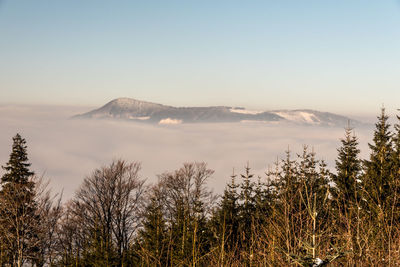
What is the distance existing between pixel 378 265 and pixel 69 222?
1533 inches

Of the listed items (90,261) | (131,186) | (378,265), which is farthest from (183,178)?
(378,265)

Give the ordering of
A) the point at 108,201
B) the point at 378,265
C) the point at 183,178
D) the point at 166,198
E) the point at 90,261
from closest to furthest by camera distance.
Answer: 1. the point at 378,265
2. the point at 90,261
3. the point at 108,201
4. the point at 166,198
5. the point at 183,178

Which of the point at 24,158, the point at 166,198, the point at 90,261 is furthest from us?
the point at 166,198

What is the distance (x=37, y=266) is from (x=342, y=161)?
26.9 metres

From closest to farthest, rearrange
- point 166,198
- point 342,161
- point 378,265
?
1. point 378,265
2. point 342,161
3. point 166,198

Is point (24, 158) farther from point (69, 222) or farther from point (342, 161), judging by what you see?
point (342, 161)

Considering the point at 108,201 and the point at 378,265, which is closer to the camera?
the point at 378,265

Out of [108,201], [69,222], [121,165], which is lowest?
[69,222]

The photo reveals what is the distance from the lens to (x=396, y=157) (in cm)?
2656

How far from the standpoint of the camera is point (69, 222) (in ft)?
131

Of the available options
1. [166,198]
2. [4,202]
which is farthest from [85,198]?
[4,202]

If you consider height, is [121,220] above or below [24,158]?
below

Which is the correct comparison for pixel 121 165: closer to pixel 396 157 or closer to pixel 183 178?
pixel 183 178

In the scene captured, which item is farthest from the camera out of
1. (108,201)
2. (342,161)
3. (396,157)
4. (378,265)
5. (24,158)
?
(108,201)
